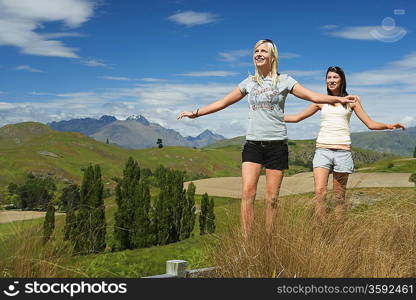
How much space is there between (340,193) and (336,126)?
1.01 metres

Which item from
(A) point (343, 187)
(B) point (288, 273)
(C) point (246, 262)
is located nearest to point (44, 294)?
(C) point (246, 262)

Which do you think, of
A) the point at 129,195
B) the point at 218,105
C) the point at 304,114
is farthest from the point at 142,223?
the point at 218,105

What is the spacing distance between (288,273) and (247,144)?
5.69ft

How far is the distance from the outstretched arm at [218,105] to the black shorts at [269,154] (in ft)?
2.37

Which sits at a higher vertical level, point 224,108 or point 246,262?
point 224,108

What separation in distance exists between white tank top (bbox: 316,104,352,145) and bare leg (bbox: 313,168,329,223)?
0.47 metres

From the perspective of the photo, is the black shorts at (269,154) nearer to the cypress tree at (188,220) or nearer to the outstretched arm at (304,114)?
the outstretched arm at (304,114)

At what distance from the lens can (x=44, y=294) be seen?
414cm

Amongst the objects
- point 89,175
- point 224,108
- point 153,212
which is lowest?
point 153,212

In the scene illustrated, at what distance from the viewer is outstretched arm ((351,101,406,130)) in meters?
6.69

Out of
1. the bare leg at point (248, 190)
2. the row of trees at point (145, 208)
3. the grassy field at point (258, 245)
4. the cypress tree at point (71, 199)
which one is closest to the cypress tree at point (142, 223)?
the row of trees at point (145, 208)

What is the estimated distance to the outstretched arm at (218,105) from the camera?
6180 mm

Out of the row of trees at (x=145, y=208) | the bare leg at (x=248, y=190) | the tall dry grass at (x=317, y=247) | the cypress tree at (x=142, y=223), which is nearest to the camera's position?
the tall dry grass at (x=317, y=247)

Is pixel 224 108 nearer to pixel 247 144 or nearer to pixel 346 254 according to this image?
pixel 247 144
